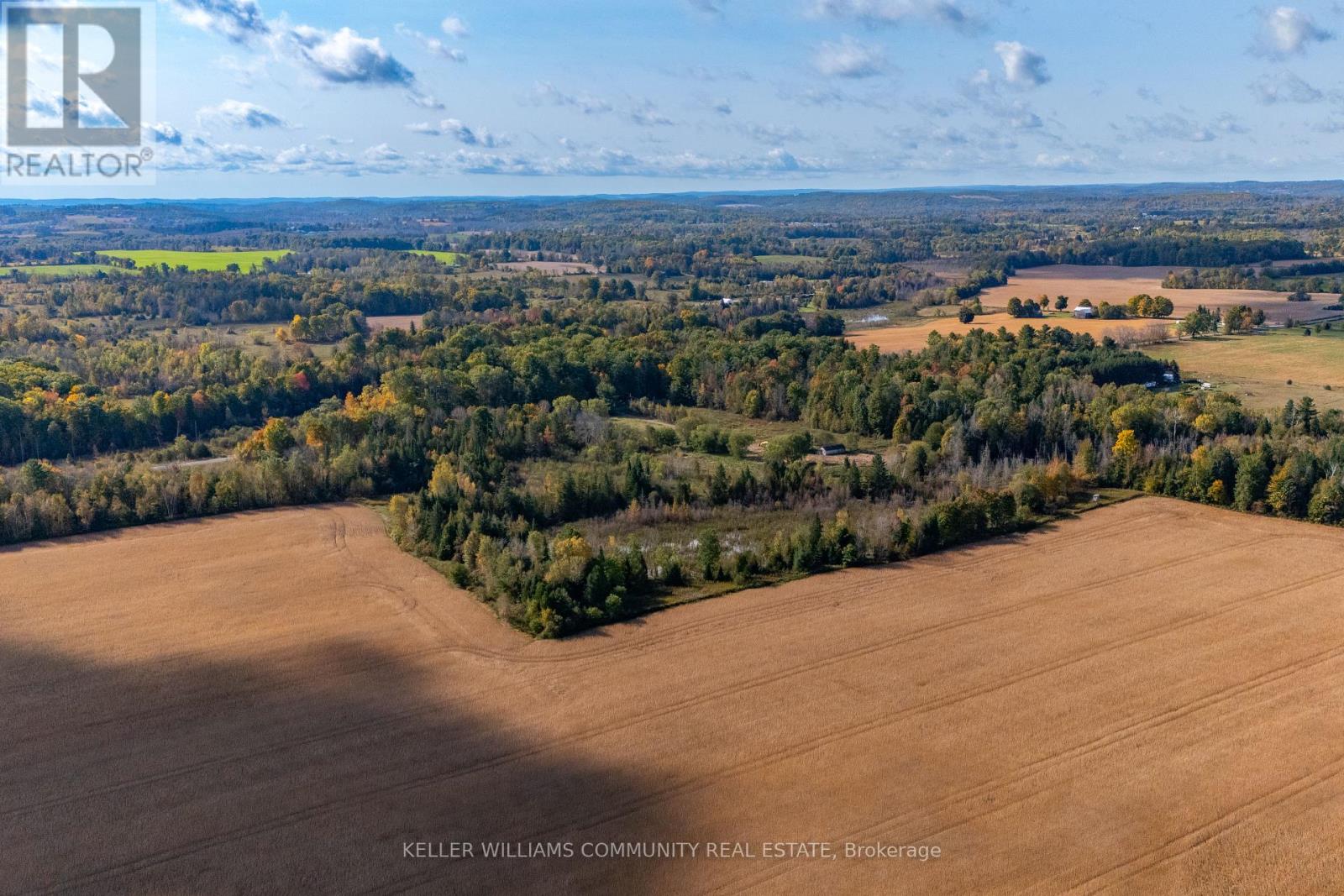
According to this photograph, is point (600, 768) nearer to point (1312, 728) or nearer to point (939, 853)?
point (939, 853)

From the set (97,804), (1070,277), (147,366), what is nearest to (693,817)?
(97,804)

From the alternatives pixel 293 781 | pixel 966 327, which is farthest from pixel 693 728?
pixel 966 327

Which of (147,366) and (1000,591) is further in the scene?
(147,366)

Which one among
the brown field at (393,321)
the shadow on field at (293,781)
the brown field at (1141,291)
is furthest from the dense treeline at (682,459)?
the brown field at (1141,291)

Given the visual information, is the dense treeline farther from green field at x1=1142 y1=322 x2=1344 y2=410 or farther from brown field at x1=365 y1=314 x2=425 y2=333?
brown field at x1=365 y1=314 x2=425 y2=333

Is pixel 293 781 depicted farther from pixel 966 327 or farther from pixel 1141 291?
pixel 1141 291

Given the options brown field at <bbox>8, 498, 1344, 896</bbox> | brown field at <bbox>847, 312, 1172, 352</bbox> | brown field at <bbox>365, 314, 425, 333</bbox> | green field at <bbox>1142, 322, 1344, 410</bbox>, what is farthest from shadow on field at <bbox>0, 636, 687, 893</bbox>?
brown field at <bbox>365, 314, 425, 333</bbox>
